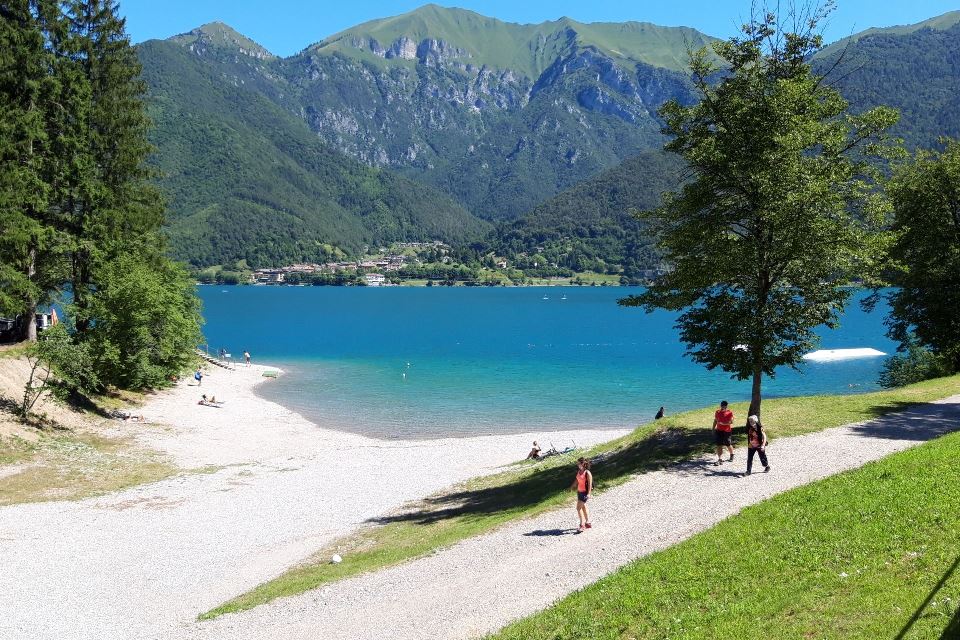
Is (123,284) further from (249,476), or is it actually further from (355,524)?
(355,524)

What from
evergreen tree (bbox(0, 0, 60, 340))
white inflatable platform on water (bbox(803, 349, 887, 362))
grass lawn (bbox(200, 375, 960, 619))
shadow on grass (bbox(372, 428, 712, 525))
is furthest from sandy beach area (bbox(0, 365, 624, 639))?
white inflatable platform on water (bbox(803, 349, 887, 362))

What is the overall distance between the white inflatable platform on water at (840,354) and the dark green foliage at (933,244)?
50.3m

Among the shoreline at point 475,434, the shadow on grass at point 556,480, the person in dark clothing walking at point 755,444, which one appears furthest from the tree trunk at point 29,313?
the person in dark clothing walking at point 755,444

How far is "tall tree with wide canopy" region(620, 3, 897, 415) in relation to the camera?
19.2 metres

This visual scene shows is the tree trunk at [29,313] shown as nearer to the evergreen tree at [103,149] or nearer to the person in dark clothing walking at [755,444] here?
the evergreen tree at [103,149]

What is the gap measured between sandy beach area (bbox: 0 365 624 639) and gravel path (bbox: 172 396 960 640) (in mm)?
3369

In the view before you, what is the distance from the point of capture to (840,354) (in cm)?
8675

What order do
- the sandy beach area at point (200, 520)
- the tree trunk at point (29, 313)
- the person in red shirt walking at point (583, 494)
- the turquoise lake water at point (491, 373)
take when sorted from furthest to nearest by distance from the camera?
the turquoise lake water at point (491, 373) < the tree trunk at point (29, 313) < the sandy beach area at point (200, 520) < the person in red shirt walking at point (583, 494)

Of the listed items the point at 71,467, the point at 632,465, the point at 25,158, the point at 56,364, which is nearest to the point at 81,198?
the point at 25,158

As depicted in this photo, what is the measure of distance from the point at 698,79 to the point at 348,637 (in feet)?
63.0

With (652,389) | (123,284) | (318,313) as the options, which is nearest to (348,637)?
(123,284)

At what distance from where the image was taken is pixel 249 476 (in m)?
30.8

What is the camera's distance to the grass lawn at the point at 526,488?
17.4 meters

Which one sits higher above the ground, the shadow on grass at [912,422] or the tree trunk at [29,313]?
the tree trunk at [29,313]
